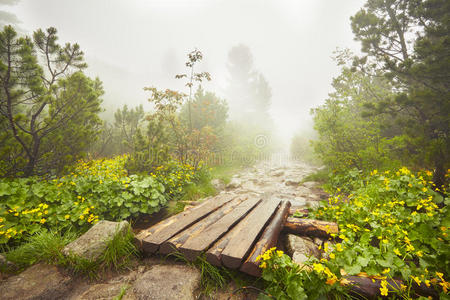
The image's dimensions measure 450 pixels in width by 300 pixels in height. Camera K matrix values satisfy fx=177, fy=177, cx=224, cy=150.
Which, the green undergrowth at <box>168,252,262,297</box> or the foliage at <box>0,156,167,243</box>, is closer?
the green undergrowth at <box>168,252,262,297</box>

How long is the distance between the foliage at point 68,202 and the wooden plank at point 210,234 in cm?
140

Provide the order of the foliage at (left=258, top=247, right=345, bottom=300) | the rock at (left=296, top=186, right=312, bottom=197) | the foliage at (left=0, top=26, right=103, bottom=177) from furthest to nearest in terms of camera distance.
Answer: the rock at (left=296, top=186, right=312, bottom=197) → the foliage at (left=0, top=26, right=103, bottom=177) → the foliage at (left=258, top=247, right=345, bottom=300)

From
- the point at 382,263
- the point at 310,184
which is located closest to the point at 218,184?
the point at 310,184

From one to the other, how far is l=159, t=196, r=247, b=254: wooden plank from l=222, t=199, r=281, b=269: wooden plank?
0.38 meters

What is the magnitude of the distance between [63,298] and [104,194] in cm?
166

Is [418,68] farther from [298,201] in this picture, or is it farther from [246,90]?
[246,90]

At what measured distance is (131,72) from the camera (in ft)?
155

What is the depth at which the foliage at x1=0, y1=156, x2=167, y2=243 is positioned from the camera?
229cm

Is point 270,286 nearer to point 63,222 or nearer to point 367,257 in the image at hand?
point 367,257

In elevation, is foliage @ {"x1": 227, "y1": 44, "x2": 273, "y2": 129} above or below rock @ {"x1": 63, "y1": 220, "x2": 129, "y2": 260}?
above

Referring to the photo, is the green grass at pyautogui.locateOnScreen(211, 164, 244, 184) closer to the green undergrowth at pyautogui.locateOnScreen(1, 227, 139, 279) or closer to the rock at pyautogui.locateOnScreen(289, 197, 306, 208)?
the rock at pyautogui.locateOnScreen(289, 197, 306, 208)

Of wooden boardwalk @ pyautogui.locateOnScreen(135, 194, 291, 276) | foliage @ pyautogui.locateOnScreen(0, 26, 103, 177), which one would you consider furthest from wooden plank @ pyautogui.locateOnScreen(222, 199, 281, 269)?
foliage @ pyautogui.locateOnScreen(0, 26, 103, 177)

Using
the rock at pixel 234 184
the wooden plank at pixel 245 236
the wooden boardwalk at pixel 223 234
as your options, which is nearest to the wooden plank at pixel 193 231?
the wooden boardwalk at pixel 223 234

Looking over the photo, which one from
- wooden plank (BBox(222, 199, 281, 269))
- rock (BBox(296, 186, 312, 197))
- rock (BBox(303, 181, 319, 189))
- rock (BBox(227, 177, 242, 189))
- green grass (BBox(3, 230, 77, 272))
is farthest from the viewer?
rock (BBox(227, 177, 242, 189))
